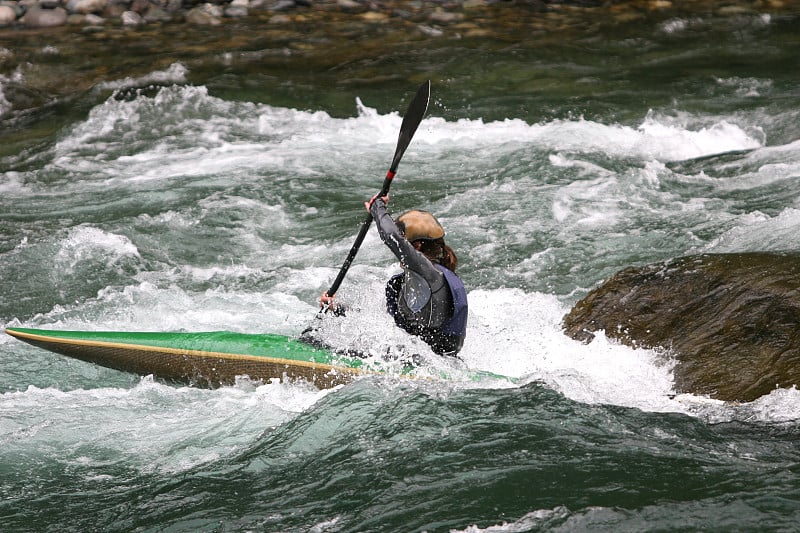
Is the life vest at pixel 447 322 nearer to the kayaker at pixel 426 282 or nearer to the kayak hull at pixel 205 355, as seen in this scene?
the kayaker at pixel 426 282

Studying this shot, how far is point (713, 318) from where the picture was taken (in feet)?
15.6

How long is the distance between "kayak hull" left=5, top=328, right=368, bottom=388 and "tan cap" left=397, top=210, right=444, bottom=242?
76 cm

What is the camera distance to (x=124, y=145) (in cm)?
946

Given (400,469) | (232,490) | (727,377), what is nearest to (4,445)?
(232,490)

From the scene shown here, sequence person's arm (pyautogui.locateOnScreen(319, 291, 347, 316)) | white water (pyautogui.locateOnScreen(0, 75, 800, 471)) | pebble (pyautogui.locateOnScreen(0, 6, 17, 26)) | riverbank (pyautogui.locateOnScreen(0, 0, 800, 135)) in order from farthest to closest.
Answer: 1. pebble (pyautogui.locateOnScreen(0, 6, 17, 26))
2. riverbank (pyautogui.locateOnScreen(0, 0, 800, 135))
3. person's arm (pyautogui.locateOnScreen(319, 291, 347, 316))
4. white water (pyautogui.locateOnScreen(0, 75, 800, 471))

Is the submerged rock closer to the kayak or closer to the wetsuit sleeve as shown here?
the kayak

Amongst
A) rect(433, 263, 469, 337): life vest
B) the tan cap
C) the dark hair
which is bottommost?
rect(433, 263, 469, 337): life vest

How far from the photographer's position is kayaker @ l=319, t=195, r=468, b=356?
433cm

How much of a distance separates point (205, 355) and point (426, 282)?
4.53ft

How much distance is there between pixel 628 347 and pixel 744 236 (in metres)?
2.21

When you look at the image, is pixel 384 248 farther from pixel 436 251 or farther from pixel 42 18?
pixel 42 18

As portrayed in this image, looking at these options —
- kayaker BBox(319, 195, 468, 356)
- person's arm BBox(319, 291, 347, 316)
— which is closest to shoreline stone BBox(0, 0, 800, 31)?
person's arm BBox(319, 291, 347, 316)

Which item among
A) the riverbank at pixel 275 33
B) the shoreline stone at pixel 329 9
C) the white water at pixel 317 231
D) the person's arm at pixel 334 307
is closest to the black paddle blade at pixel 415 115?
the white water at pixel 317 231

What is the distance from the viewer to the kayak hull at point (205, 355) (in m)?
4.78
